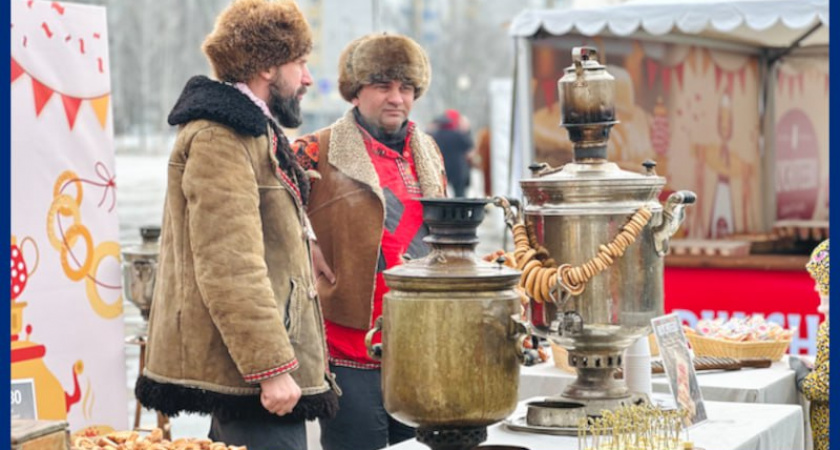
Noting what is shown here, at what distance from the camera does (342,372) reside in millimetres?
3549

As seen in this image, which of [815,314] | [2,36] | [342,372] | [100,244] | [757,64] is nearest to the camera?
[2,36]

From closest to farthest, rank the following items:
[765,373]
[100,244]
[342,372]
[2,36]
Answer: [2,36]
[342,372]
[765,373]
[100,244]

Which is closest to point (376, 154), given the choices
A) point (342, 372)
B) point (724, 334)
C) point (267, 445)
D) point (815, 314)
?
point (342, 372)

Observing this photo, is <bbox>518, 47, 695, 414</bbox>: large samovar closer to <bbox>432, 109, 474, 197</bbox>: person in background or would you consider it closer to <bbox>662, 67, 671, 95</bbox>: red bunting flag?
<bbox>662, 67, 671, 95</bbox>: red bunting flag

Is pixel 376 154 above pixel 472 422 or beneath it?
above


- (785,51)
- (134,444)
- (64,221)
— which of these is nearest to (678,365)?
(134,444)

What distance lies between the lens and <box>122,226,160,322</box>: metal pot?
14.4 ft

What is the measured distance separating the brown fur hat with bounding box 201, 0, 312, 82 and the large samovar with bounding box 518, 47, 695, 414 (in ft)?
2.10

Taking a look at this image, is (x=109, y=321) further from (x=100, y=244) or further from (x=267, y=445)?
(x=267, y=445)

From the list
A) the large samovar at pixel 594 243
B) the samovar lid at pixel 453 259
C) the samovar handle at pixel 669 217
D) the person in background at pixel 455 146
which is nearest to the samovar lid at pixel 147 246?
the large samovar at pixel 594 243

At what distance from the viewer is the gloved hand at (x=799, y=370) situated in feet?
13.0

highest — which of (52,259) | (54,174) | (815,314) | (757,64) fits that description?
(757,64)

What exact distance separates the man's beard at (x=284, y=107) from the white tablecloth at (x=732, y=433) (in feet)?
2.62

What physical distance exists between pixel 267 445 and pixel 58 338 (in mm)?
1391
